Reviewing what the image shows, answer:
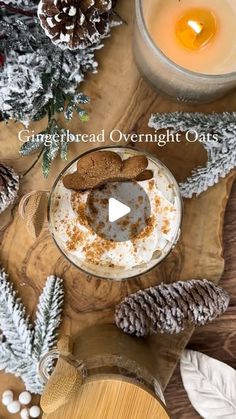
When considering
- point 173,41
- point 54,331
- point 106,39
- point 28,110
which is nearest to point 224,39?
point 173,41

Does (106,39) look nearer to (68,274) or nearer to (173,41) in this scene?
(173,41)

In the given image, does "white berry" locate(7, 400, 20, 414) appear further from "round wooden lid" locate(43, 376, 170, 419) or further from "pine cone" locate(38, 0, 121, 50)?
"pine cone" locate(38, 0, 121, 50)

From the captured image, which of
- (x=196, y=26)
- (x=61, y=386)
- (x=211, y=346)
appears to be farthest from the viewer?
(x=211, y=346)

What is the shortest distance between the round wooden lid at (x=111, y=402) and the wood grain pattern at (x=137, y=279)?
0.42 feet

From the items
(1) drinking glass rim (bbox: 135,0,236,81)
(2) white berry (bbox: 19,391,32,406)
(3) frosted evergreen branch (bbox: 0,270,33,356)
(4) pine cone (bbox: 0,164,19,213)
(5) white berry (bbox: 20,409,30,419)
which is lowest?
(5) white berry (bbox: 20,409,30,419)

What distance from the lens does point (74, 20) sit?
0.95m

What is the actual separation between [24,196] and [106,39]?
0.91ft

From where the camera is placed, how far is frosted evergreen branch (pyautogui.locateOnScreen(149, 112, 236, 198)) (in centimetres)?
104

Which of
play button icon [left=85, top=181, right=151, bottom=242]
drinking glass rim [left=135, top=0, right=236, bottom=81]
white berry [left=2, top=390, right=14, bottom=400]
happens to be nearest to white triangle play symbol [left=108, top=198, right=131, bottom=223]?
play button icon [left=85, top=181, right=151, bottom=242]

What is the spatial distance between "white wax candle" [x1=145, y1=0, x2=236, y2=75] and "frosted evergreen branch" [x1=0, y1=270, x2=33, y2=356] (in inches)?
17.1

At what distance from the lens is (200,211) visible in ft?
3.51

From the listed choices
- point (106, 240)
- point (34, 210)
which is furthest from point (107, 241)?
point (34, 210)

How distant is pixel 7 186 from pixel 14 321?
0.71 feet

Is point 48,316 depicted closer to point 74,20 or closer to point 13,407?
point 13,407
